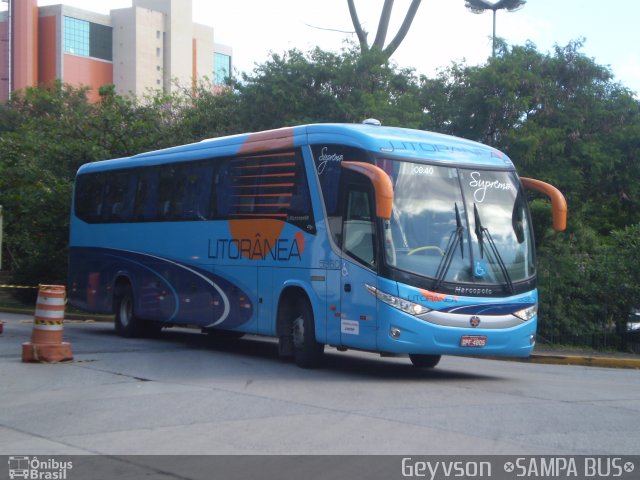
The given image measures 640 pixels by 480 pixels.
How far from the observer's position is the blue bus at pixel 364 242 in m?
12.7

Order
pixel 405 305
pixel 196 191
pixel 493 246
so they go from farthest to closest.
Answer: pixel 196 191 < pixel 493 246 < pixel 405 305

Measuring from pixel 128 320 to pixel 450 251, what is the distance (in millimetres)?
9603

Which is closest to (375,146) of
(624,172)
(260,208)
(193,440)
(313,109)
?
(260,208)

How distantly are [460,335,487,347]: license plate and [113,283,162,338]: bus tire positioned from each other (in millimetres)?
9262

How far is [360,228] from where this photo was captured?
517 inches

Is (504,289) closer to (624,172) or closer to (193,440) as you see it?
(193,440)

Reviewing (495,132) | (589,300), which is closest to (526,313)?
(589,300)

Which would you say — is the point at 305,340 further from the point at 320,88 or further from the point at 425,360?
the point at 320,88

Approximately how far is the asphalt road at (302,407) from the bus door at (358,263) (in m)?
0.73

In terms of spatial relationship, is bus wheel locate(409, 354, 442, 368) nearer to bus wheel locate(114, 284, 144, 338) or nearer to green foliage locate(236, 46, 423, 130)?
bus wheel locate(114, 284, 144, 338)

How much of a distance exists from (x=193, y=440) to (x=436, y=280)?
16.8ft

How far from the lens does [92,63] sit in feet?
275
